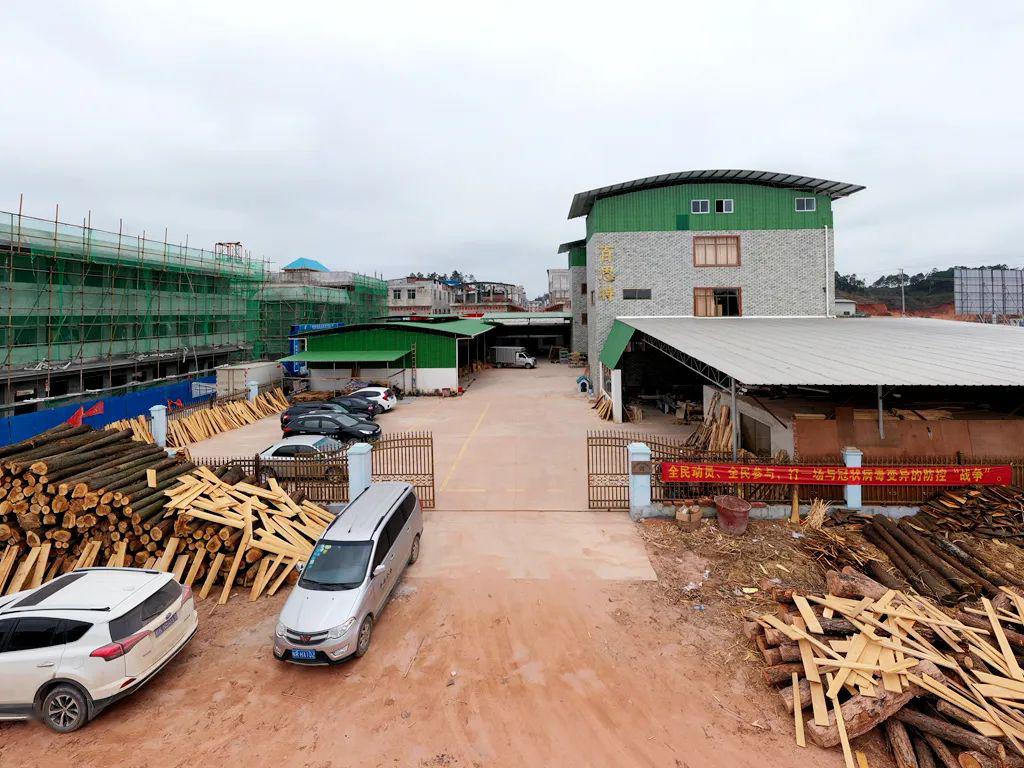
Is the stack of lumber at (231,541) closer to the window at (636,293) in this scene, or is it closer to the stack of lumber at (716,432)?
the stack of lumber at (716,432)

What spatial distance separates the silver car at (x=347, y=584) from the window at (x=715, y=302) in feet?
80.8

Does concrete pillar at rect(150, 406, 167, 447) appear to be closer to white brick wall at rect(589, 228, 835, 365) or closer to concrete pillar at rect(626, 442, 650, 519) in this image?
concrete pillar at rect(626, 442, 650, 519)

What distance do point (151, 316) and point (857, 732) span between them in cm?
3421

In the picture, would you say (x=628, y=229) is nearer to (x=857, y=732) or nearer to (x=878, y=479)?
(x=878, y=479)

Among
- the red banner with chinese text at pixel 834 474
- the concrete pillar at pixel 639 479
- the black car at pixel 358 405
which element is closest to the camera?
the red banner with chinese text at pixel 834 474

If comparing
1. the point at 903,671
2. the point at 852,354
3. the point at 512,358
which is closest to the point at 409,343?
the point at 512,358

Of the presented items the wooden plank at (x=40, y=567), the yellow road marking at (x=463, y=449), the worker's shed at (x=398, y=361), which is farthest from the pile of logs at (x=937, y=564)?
the worker's shed at (x=398, y=361)

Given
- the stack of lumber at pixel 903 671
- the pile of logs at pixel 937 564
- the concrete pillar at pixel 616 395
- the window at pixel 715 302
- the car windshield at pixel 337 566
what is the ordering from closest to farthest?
the stack of lumber at pixel 903 671 < the car windshield at pixel 337 566 < the pile of logs at pixel 937 564 < the concrete pillar at pixel 616 395 < the window at pixel 715 302

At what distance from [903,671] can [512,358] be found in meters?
44.3

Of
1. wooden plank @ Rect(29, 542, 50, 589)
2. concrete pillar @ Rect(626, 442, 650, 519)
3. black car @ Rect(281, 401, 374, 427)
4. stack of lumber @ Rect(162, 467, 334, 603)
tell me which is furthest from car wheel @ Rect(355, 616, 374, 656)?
black car @ Rect(281, 401, 374, 427)

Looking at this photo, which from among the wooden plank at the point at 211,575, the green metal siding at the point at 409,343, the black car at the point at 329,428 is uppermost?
the green metal siding at the point at 409,343

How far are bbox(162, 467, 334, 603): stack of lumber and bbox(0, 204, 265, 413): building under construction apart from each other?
58.4ft

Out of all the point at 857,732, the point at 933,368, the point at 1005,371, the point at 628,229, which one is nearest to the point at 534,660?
the point at 857,732

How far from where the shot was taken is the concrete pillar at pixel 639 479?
1198cm
